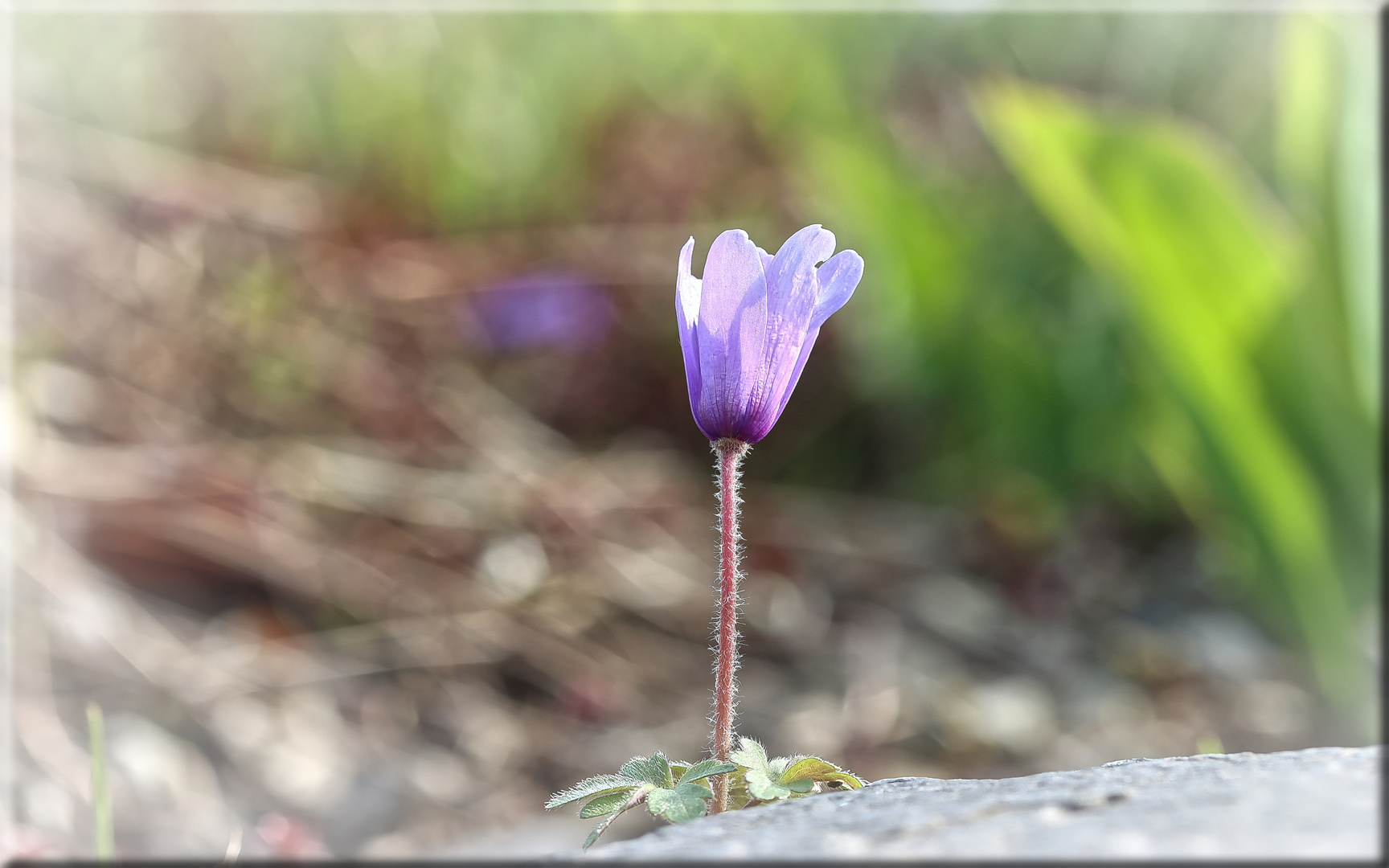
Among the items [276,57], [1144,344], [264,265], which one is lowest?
[1144,344]

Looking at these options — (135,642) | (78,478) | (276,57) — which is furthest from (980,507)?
(276,57)

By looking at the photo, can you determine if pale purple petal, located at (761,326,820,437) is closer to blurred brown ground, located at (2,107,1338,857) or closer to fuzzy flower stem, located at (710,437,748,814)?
fuzzy flower stem, located at (710,437,748,814)

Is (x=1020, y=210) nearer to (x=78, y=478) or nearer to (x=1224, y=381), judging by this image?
(x=1224, y=381)

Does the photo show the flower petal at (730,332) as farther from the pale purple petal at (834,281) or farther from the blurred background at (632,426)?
the blurred background at (632,426)

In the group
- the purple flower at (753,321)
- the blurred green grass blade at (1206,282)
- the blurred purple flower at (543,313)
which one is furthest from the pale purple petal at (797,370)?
the blurred purple flower at (543,313)

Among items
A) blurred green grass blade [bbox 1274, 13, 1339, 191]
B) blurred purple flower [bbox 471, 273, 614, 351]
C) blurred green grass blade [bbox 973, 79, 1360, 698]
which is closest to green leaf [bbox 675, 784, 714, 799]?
blurred green grass blade [bbox 973, 79, 1360, 698]
